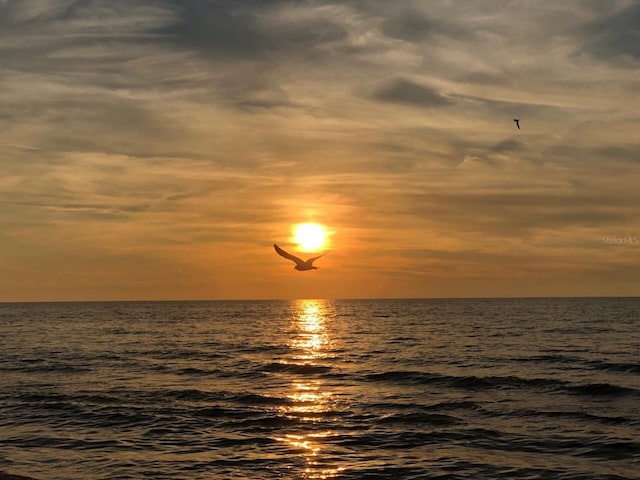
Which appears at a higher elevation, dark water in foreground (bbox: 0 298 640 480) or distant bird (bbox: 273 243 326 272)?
distant bird (bbox: 273 243 326 272)

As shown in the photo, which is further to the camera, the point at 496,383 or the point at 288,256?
the point at 288,256

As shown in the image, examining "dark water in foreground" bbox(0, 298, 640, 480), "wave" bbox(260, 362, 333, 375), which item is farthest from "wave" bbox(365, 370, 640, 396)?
"wave" bbox(260, 362, 333, 375)

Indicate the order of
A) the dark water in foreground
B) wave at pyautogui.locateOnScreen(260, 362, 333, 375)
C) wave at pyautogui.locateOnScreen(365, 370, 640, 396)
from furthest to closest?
1. wave at pyautogui.locateOnScreen(260, 362, 333, 375)
2. wave at pyautogui.locateOnScreen(365, 370, 640, 396)
3. the dark water in foreground

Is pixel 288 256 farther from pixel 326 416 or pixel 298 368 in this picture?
pixel 326 416

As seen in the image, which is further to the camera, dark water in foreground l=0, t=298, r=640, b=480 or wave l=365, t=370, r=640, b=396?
wave l=365, t=370, r=640, b=396

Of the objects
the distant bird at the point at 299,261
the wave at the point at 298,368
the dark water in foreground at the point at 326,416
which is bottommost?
the wave at the point at 298,368

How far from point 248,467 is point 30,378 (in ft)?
82.6

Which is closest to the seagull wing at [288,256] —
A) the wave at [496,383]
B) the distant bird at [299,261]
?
the distant bird at [299,261]

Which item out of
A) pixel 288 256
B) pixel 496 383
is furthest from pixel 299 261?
pixel 496 383

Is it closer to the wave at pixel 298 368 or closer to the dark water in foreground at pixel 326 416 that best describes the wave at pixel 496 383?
the dark water in foreground at pixel 326 416

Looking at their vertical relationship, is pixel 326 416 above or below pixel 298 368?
above

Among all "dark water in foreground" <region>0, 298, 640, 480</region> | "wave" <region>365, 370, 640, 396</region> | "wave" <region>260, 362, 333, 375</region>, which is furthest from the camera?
"wave" <region>260, 362, 333, 375</region>

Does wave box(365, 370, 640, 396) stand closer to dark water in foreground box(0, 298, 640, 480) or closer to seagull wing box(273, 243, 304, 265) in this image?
dark water in foreground box(0, 298, 640, 480)

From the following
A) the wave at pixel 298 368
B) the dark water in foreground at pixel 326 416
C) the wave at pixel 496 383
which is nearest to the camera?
the dark water in foreground at pixel 326 416
